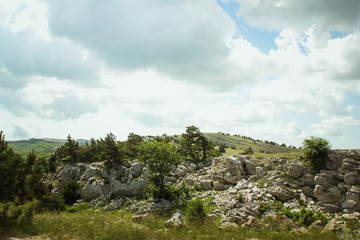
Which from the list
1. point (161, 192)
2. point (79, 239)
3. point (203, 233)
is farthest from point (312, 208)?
point (79, 239)

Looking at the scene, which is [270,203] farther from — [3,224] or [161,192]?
[3,224]

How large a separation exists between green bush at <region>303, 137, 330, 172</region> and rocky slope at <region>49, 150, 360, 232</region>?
894 mm

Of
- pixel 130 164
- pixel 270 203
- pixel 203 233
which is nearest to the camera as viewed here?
pixel 203 233

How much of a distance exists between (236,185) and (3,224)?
31446mm

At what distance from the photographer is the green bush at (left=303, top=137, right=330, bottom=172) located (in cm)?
2861

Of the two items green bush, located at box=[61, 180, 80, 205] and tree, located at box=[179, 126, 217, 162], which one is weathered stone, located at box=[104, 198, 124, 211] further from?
tree, located at box=[179, 126, 217, 162]

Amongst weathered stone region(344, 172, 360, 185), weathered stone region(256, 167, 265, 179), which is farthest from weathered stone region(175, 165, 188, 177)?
weathered stone region(344, 172, 360, 185)

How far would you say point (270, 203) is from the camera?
85.5ft

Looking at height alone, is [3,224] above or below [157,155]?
below

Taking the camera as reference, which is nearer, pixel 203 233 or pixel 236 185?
pixel 203 233

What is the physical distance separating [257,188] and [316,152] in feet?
36.1

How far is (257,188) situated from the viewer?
29734mm

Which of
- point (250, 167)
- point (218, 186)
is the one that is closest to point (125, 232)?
point (218, 186)

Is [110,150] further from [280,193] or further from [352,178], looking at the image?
[352,178]
